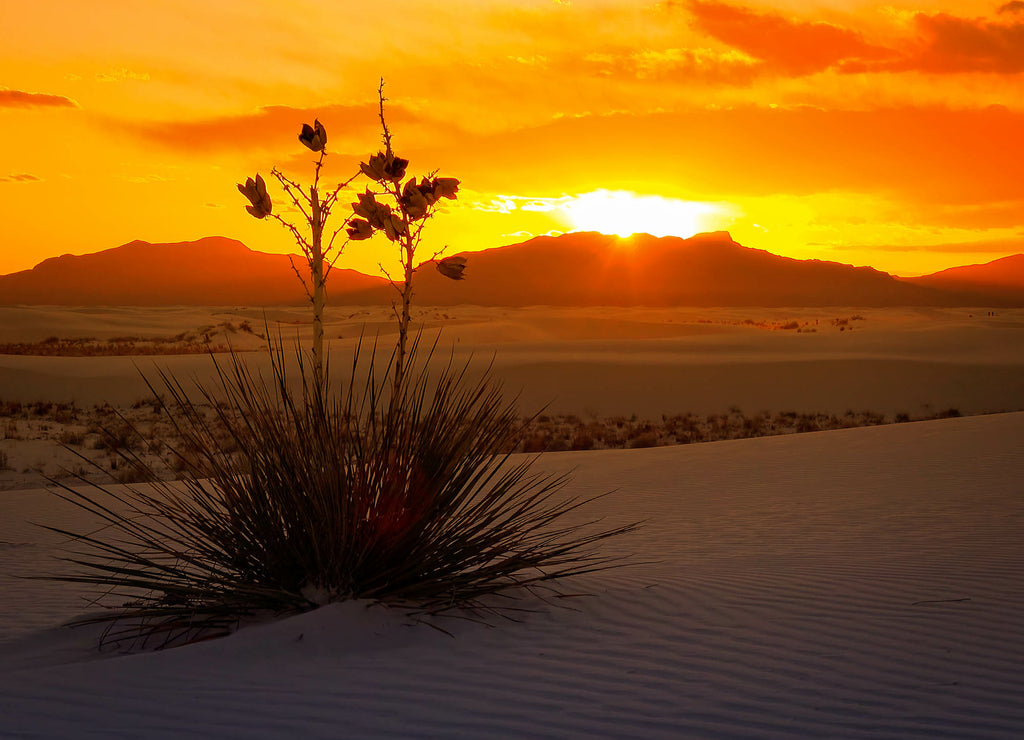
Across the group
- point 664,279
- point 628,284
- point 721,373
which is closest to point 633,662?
point 721,373

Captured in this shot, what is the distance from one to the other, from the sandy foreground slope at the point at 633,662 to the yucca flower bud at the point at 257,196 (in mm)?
1901

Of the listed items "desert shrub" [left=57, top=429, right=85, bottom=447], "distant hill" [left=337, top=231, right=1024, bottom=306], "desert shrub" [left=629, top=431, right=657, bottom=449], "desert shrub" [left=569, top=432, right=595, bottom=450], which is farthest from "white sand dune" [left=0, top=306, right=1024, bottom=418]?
"distant hill" [left=337, top=231, right=1024, bottom=306]

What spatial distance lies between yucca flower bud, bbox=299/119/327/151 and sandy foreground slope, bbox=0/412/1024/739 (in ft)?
7.38

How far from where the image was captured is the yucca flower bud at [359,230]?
14.5ft

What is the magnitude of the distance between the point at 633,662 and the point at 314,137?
2892 millimetres

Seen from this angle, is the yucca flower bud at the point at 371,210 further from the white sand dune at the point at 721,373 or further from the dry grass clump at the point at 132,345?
the dry grass clump at the point at 132,345

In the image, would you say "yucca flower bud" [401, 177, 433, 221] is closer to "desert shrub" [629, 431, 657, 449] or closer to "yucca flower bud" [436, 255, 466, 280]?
"yucca flower bud" [436, 255, 466, 280]

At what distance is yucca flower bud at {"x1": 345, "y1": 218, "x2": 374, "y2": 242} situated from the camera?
442 centimetres

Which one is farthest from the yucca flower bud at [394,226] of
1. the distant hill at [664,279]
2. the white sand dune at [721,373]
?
the distant hill at [664,279]

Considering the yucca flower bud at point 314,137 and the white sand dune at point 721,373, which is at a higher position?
the yucca flower bud at point 314,137

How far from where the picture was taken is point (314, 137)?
15.0ft

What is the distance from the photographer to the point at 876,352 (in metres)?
30.1

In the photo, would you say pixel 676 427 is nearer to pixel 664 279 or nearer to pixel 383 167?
pixel 383 167

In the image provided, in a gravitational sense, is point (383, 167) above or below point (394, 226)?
above
